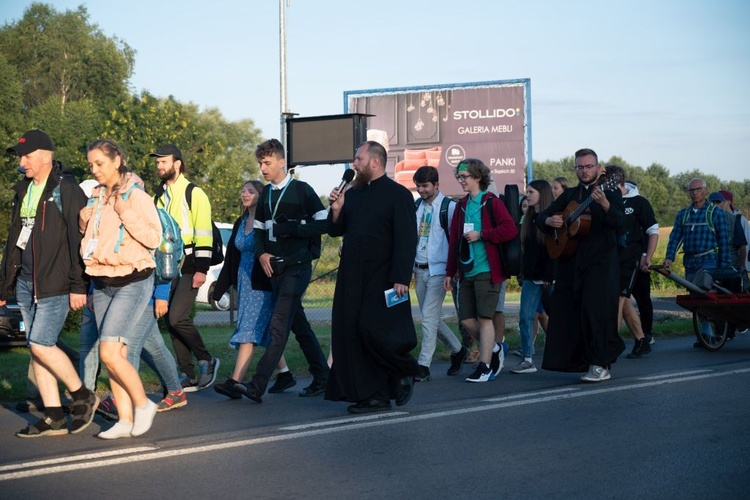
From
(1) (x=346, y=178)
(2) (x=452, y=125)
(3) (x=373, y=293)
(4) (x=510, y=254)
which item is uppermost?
(2) (x=452, y=125)

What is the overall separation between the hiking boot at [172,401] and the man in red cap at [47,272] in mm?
845

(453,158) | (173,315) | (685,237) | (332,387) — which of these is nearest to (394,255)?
(332,387)

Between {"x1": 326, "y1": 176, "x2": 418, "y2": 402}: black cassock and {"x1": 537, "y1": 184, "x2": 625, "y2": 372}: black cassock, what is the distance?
90.7 inches

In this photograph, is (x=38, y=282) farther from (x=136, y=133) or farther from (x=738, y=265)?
(x=136, y=133)

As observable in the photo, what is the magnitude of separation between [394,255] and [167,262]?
1.61 m

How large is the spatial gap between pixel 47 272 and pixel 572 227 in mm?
4681

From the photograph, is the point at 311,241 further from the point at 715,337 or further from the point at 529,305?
the point at 715,337

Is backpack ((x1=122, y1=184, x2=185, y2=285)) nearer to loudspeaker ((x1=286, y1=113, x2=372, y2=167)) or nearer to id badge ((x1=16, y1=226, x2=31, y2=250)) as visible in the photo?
id badge ((x1=16, y1=226, x2=31, y2=250))

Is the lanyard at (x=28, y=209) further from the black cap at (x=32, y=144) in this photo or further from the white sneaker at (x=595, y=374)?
the white sneaker at (x=595, y=374)

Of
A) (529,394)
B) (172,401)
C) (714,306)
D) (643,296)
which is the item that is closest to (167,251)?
(172,401)

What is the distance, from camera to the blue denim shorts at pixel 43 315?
7270 mm

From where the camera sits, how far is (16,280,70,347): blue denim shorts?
7.27 m

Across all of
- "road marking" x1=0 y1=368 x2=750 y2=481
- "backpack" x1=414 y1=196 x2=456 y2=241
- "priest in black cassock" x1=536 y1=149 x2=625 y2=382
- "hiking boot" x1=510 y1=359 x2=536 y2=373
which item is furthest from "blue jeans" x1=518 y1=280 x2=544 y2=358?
"road marking" x1=0 y1=368 x2=750 y2=481

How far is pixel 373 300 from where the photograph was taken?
8.16m
